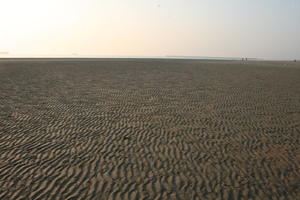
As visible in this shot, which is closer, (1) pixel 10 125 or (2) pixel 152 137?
(2) pixel 152 137

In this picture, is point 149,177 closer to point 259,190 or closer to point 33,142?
point 259,190

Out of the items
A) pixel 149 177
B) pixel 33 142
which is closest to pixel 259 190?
pixel 149 177

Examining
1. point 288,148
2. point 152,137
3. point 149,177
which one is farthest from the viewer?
point 152,137

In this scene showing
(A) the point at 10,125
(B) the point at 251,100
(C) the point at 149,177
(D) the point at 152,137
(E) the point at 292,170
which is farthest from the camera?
(B) the point at 251,100

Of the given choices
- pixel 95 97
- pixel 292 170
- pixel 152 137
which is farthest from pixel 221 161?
pixel 95 97

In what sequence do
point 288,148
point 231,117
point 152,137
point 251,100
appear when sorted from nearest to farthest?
1. point 288,148
2. point 152,137
3. point 231,117
4. point 251,100

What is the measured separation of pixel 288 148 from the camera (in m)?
9.27

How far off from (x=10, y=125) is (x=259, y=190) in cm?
1157

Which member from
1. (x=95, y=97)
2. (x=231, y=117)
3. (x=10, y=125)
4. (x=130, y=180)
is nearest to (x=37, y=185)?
(x=130, y=180)

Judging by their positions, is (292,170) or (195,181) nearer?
(195,181)

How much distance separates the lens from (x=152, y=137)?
1019 centimetres

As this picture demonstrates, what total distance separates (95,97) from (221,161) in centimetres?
1239

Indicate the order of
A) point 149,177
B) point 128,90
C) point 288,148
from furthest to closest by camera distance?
point 128,90
point 288,148
point 149,177

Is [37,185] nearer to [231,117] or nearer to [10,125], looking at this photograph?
[10,125]
